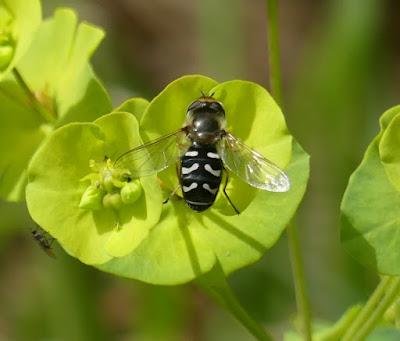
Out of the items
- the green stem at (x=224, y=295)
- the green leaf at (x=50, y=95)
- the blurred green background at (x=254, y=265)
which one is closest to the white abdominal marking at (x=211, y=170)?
the green stem at (x=224, y=295)

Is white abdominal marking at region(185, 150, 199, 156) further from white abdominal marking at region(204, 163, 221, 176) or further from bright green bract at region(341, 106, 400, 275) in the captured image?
bright green bract at region(341, 106, 400, 275)

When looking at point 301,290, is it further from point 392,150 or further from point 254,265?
point 254,265

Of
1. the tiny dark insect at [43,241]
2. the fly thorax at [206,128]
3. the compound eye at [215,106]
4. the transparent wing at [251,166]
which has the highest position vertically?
the compound eye at [215,106]

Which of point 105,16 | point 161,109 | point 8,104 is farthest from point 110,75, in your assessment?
point 161,109

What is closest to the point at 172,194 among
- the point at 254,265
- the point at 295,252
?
the point at 295,252

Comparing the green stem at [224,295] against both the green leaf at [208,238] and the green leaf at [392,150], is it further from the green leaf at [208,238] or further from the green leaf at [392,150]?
the green leaf at [392,150]

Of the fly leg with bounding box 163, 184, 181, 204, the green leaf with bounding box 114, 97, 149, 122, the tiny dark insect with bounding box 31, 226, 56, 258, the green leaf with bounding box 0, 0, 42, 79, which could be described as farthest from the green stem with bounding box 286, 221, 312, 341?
the green leaf with bounding box 0, 0, 42, 79
